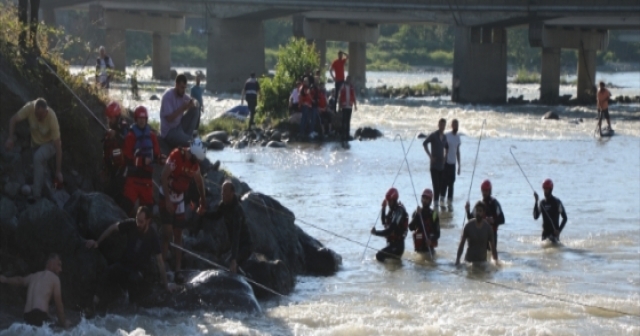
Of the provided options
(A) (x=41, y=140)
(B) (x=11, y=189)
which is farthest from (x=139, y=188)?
(B) (x=11, y=189)

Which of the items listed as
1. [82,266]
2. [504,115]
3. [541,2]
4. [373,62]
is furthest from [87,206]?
[373,62]

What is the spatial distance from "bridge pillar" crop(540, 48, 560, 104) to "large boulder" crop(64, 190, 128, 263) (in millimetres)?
44674

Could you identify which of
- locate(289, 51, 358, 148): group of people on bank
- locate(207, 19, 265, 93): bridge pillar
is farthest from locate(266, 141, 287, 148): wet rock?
locate(207, 19, 265, 93): bridge pillar

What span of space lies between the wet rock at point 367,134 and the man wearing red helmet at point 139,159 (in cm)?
2103

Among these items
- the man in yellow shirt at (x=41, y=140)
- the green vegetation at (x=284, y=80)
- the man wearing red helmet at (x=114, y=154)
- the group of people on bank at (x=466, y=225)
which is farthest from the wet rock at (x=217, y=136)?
the man in yellow shirt at (x=41, y=140)

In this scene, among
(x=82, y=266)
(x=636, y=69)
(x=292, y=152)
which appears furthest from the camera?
(x=636, y=69)

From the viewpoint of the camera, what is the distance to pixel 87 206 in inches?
522

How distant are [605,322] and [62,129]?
7.01 m

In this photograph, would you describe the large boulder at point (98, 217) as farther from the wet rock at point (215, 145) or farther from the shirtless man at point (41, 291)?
the wet rock at point (215, 145)

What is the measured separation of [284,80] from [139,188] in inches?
839

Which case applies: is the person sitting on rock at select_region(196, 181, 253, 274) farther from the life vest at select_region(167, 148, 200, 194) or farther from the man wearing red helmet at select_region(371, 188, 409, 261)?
the man wearing red helmet at select_region(371, 188, 409, 261)

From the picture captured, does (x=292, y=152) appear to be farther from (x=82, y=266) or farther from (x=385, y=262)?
(x=82, y=266)

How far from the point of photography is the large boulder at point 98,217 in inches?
514

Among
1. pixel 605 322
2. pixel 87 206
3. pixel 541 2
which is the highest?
pixel 541 2
